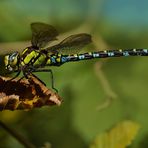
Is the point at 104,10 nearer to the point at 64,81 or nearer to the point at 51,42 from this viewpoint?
the point at 64,81

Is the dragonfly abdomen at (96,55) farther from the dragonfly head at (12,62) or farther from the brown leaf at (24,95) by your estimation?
the brown leaf at (24,95)

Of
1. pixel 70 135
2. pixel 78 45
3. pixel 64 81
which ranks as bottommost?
pixel 70 135

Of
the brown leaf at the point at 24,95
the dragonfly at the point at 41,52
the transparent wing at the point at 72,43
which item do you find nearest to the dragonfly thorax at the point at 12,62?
the dragonfly at the point at 41,52

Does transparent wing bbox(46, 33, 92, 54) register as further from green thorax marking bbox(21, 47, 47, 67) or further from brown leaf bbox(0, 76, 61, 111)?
brown leaf bbox(0, 76, 61, 111)

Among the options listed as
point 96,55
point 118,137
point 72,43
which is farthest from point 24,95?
point 96,55

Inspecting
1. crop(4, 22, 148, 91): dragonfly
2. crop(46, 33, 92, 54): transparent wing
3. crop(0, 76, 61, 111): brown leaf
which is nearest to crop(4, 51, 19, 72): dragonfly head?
crop(4, 22, 148, 91): dragonfly

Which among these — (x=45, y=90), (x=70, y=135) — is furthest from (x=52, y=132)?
(x=45, y=90)

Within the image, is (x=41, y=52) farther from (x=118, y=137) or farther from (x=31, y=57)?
(x=118, y=137)
